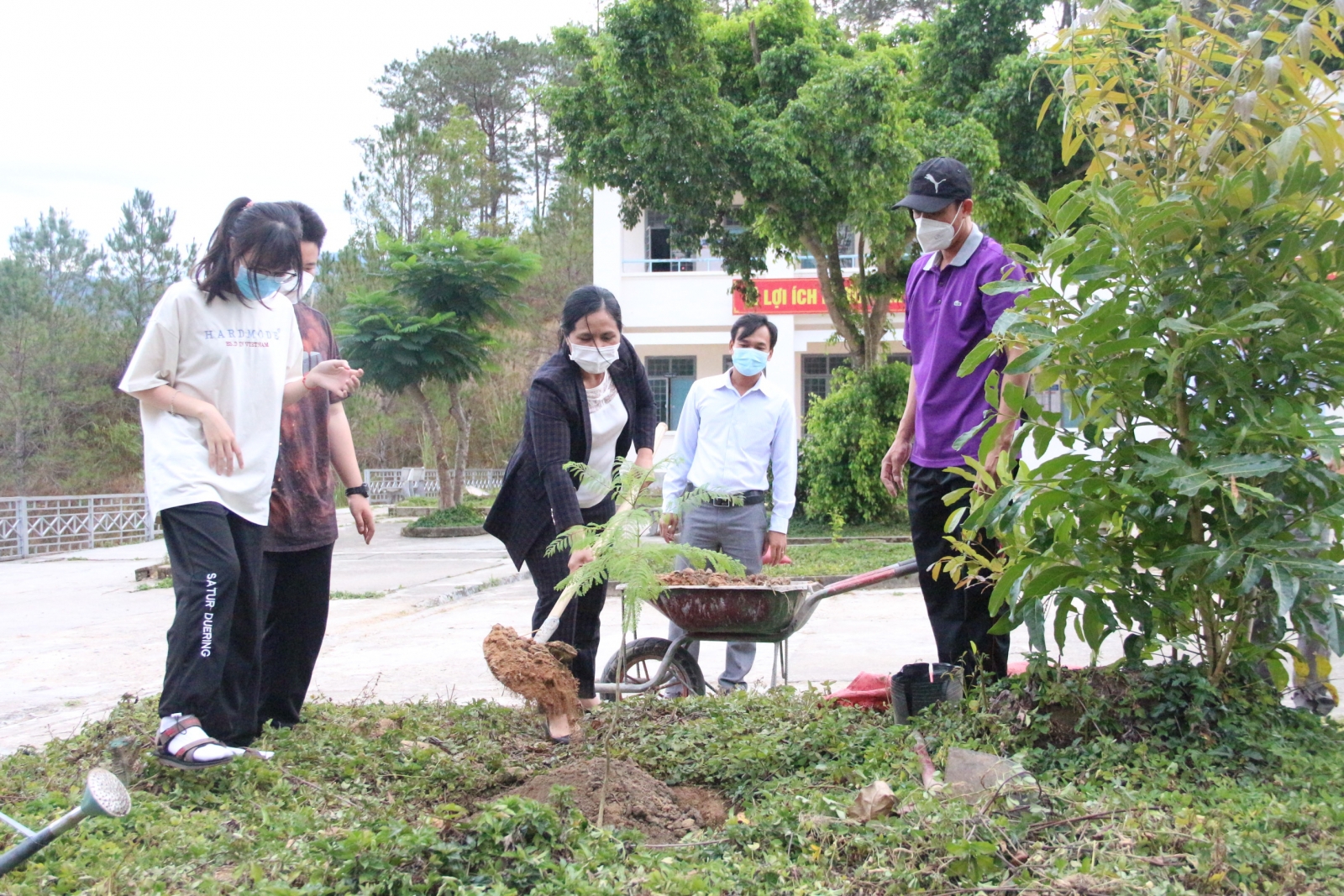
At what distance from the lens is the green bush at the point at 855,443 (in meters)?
17.4

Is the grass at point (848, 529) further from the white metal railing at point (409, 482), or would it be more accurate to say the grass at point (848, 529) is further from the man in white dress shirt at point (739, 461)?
the white metal railing at point (409, 482)

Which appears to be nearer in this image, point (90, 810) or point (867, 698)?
point (90, 810)

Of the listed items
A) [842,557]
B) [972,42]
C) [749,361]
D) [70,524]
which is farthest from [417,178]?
[749,361]

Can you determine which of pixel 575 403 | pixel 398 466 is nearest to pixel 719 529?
pixel 575 403

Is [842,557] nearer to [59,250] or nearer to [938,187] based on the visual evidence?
[938,187]

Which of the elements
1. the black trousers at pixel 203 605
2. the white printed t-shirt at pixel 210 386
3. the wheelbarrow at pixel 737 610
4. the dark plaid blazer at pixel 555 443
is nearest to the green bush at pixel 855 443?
the wheelbarrow at pixel 737 610

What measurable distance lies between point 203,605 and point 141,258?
1311 inches

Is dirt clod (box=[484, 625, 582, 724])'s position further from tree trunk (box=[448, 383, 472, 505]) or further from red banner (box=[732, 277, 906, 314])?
red banner (box=[732, 277, 906, 314])

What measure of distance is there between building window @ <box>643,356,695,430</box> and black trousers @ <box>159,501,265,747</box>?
83.4 feet

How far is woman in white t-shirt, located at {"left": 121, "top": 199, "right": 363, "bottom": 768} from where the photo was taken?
360 centimetres

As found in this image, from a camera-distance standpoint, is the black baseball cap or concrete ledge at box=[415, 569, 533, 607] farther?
concrete ledge at box=[415, 569, 533, 607]

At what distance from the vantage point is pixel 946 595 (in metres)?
4.09

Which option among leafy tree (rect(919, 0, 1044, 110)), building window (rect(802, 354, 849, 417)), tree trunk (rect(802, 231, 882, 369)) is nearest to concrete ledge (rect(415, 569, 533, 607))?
tree trunk (rect(802, 231, 882, 369))

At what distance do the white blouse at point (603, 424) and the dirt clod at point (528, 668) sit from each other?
0.81 meters
